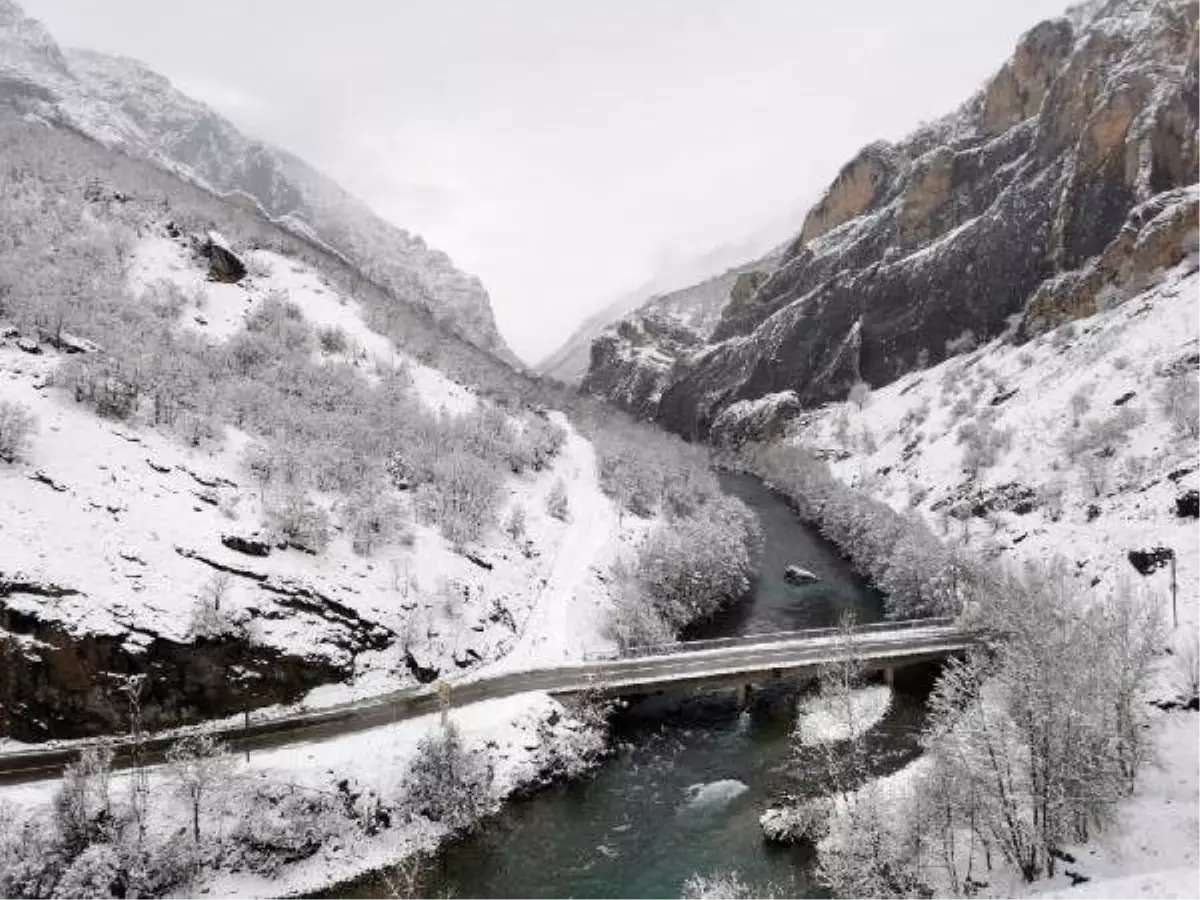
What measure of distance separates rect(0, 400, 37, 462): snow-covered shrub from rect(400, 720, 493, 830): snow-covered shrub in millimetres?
27472

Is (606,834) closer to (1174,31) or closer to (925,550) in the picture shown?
(925,550)

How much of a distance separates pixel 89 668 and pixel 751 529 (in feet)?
234

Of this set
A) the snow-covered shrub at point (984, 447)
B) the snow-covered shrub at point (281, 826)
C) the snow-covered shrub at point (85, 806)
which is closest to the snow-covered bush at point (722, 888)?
the snow-covered shrub at point (281, 826)

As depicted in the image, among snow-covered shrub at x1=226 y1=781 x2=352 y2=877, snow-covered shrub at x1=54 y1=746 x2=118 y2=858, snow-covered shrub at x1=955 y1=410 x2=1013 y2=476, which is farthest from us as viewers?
snow-covered shrub at x1=955 y1=410 x2=1013 y2=476

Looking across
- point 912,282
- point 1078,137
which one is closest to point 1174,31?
point 1078,137

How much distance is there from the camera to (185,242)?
10069cm

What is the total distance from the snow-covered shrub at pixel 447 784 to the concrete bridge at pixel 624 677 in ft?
11.6

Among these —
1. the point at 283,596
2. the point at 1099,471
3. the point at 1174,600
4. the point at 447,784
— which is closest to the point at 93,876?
the point at 447,784

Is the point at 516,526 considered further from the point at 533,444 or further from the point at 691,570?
the point at 533,444

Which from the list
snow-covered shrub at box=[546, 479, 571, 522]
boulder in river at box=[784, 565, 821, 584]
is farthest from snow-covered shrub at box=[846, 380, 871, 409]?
snow-covered shrub at box=[546, 479, 571, 522]

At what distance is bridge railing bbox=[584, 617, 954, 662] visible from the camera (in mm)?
54312

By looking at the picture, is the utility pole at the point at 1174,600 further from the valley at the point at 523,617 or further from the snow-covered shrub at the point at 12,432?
the snow-covered shrub at the point at 12,432

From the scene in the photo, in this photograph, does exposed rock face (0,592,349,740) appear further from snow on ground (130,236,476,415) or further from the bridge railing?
snow on ground (130,236,476,415)

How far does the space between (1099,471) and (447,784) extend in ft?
196
